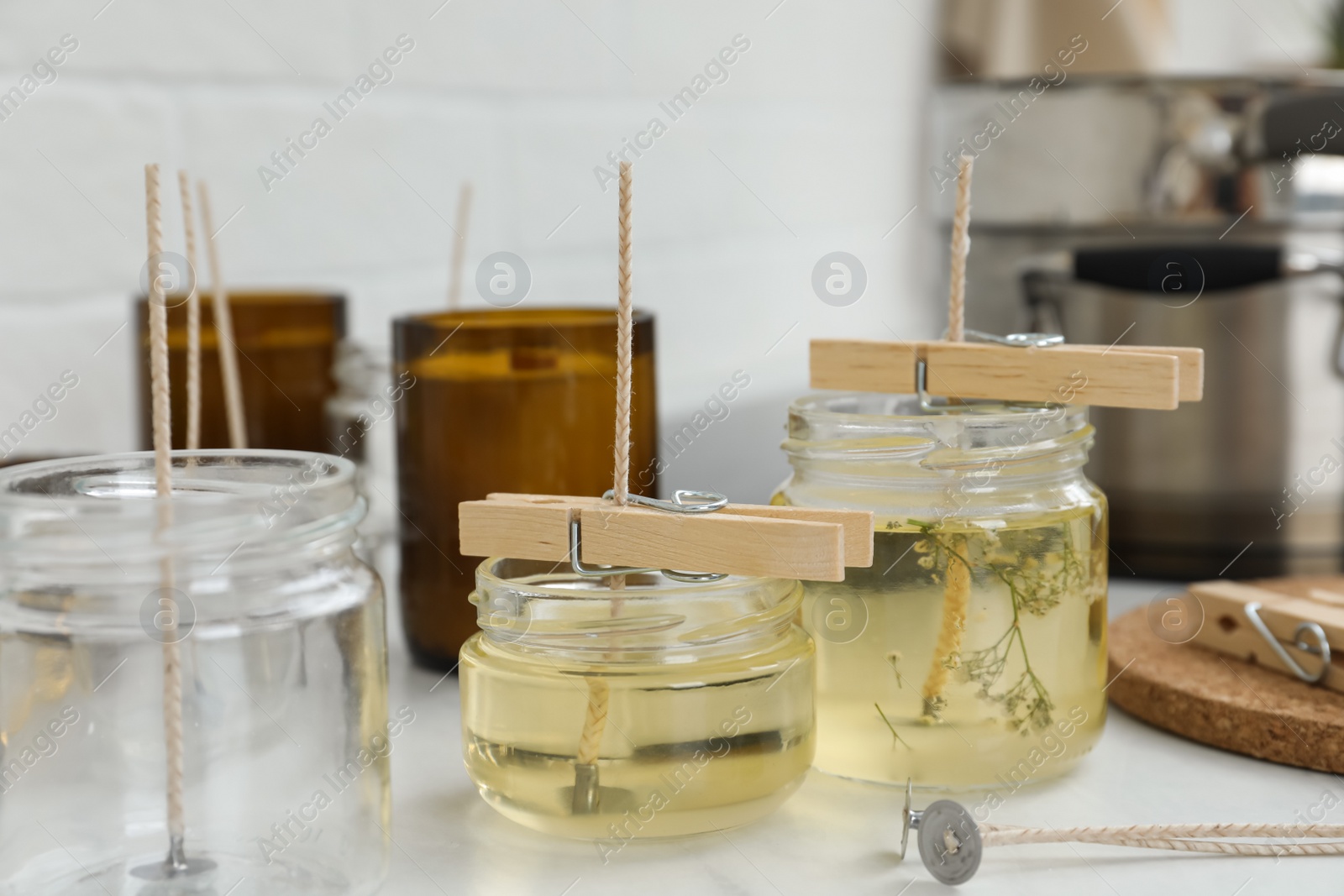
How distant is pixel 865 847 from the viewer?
0.49 m

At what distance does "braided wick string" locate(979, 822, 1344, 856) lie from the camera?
19.0 inches

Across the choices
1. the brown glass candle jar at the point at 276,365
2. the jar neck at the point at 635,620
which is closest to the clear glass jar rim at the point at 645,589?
the jar neck at the point at 635,620

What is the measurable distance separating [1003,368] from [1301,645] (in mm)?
215

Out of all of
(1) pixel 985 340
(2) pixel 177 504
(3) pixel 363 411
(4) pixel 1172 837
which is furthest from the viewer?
(3) pixel 363 411

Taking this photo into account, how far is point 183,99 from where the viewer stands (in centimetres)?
80

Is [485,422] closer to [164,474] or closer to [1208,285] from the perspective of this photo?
[164,474]

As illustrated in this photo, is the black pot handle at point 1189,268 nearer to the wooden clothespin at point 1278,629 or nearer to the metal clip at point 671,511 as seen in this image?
the wooden clothespin at point 1278,629

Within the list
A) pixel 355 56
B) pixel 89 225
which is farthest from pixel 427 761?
pixel 355 56

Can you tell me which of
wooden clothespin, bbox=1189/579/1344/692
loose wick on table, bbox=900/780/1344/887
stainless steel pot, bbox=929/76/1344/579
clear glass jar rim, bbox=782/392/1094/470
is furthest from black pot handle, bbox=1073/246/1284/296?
loose wick on table, bbox=900/780/1344/887

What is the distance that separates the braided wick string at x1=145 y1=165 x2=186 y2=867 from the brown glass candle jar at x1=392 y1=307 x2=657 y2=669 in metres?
0.24

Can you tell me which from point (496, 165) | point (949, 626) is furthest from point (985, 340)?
point (496, 165)

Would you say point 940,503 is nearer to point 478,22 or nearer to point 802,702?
point 802,702

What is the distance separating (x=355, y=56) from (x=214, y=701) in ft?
1.94

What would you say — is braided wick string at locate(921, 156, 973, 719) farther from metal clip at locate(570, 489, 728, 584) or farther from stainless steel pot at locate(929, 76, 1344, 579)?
stainless steel pot at locate(929, 76, 1344, 579)
